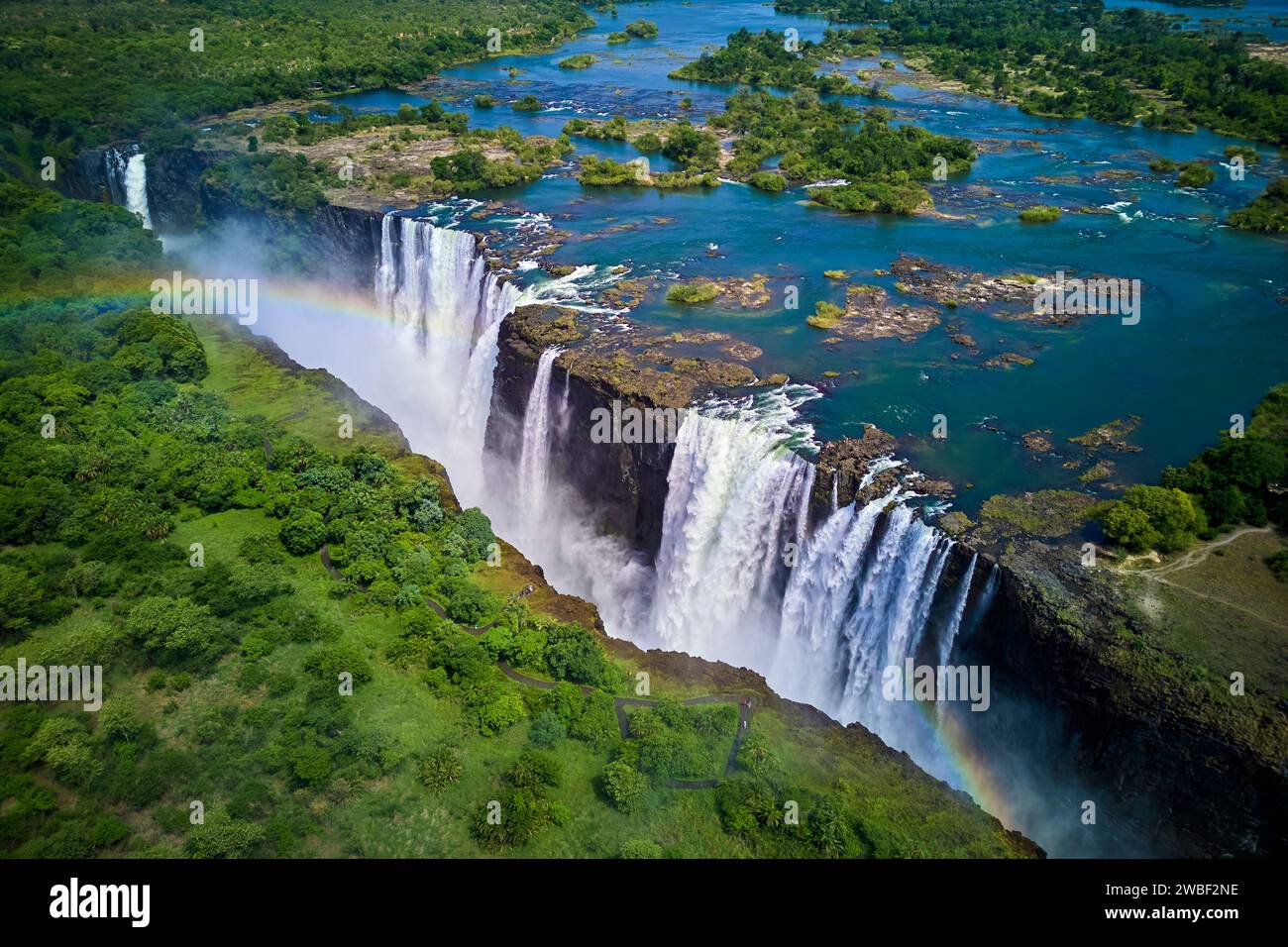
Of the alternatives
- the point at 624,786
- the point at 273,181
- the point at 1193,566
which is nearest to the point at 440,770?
the point at 624,786

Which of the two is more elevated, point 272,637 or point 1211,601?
point 1211,601

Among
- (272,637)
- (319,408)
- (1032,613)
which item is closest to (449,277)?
(319,408)

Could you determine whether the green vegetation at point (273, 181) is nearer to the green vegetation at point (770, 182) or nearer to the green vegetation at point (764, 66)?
the green vegetation at point (770, 182)

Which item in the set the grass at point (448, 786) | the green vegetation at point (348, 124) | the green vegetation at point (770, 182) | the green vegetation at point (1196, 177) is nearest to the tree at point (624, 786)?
the grass at point (448, 786)

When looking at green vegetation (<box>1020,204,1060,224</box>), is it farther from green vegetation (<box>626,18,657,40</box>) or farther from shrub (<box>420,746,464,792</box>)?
green vegetation (<box>626,18,657,40</box>)

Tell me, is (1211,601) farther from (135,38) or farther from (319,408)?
(135,38)

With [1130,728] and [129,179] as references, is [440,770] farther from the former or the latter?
[129,179]

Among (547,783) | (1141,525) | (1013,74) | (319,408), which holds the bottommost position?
(547,783)
